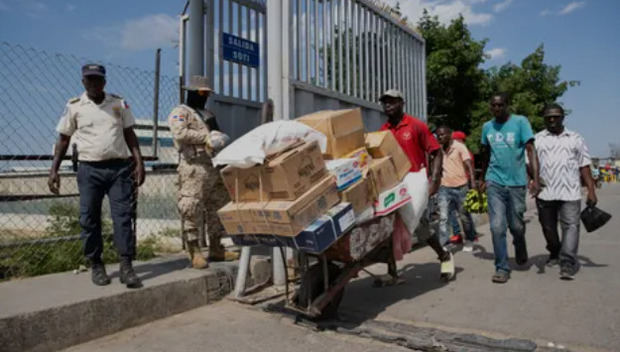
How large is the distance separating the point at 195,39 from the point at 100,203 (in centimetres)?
245

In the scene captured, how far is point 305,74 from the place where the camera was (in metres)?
5.58

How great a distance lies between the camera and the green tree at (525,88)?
18797mm

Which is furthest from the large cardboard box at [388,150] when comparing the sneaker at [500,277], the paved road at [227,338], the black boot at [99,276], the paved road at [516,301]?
the black boot at [99,276]

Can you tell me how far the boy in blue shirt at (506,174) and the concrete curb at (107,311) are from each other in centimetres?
297

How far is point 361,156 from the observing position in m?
3.97

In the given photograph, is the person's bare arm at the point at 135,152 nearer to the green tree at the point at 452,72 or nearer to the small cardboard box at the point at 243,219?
the small cardboard box at the point at 243,219

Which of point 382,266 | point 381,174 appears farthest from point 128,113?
point 382,266

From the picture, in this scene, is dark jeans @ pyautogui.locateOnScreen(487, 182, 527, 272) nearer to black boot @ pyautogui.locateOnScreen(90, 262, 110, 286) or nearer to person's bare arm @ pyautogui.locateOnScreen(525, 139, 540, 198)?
person's bare arm @ pyautogui.locateOnScreen(525, 139, 540, 198)

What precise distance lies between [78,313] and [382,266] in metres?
3.78

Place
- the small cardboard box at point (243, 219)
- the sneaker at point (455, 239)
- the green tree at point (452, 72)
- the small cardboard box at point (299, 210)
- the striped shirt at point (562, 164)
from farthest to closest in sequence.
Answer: the green tree at point (452, 72) → the sneaker at point (455, 239) → the striped shirt at point (562, 164) → the small cardboard box at point (243, 219) → the small cardboard box at point (299, 210)

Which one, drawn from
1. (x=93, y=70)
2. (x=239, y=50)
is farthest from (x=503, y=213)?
(x=93, y=70)

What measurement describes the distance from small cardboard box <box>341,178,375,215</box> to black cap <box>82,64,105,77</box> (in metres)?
2.44

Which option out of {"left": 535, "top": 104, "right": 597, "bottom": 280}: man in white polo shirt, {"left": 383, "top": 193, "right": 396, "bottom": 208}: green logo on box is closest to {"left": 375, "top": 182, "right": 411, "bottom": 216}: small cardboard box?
{"left": 383, "top": 193, "right": 396, "bottom": 208}: green logo on box

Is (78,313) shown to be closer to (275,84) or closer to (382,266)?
(275,84)
